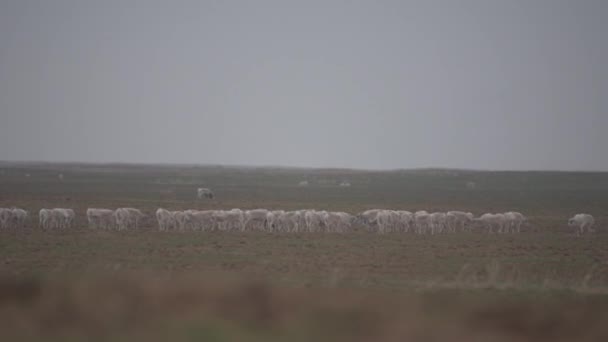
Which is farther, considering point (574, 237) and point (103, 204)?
point (103, 204)

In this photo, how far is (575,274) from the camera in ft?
65.6

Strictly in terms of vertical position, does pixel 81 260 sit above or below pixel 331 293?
below

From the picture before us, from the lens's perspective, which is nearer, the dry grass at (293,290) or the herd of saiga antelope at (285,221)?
the dry grass at (293,290)

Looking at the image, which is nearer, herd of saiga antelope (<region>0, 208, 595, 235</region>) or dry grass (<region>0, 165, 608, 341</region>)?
dry grass (<region>0, 165, 608, 341</region>)

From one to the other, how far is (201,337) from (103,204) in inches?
1724

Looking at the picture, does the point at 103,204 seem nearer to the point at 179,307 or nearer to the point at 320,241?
the point at 320,241

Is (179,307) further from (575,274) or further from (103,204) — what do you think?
(103,204)

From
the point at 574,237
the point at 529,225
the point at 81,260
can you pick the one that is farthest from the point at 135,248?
the point at 529,225

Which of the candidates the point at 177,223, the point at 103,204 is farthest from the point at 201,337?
the point at 103,204

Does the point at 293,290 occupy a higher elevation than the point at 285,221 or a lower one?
higher

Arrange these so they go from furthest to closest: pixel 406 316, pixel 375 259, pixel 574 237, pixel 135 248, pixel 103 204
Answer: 1. pixel 103 204
2. pixel 574 237
3. pixel 135 248
4. pixel 375 259
5. pixel 406 316

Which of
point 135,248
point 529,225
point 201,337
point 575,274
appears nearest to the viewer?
point 201,337

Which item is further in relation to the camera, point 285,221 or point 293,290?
point 285,221

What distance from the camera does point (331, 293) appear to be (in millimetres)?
8109
